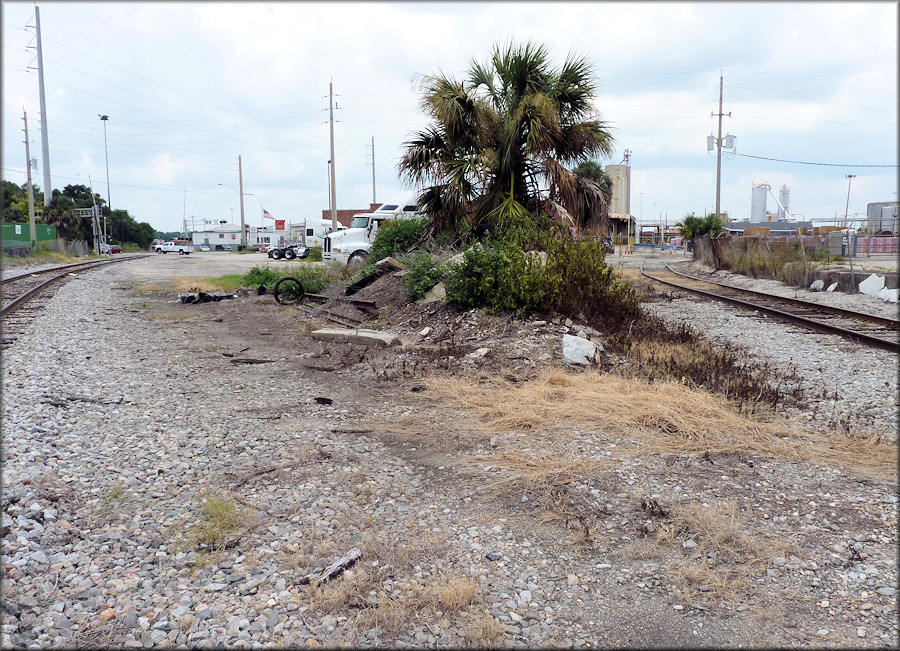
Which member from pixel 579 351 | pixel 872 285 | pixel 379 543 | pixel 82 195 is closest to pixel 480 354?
pixel 579 351

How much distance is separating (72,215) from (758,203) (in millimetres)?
78874

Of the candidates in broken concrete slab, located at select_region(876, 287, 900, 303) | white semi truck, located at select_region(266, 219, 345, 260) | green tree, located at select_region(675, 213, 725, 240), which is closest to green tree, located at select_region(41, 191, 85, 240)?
white semi truck, located at select_region(266, 219, 345, 260)

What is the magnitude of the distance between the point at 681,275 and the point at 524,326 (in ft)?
61.2

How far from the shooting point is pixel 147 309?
1488 cm

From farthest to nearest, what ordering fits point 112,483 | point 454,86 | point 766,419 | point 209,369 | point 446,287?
point 454,86
point 446,287
point 209,369
point 766,419
point 112,483

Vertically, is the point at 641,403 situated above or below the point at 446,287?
below

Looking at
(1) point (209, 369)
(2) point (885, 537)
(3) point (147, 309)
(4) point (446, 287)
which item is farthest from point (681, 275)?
(2) point (885, 537)

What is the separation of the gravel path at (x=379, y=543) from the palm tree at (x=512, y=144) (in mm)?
7857

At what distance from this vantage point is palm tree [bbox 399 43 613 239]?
507 inches

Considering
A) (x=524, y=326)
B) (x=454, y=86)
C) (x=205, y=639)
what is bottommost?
(x=205, y=639)

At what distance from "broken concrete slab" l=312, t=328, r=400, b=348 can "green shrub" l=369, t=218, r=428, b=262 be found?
5.30 meters

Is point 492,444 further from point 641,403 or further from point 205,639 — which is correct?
point 205,639

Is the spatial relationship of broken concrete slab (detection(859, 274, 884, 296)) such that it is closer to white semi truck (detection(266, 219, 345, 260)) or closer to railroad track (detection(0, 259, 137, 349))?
railroad track (detection(0, 259, 137, 349))

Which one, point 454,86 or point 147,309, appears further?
point 147,309
